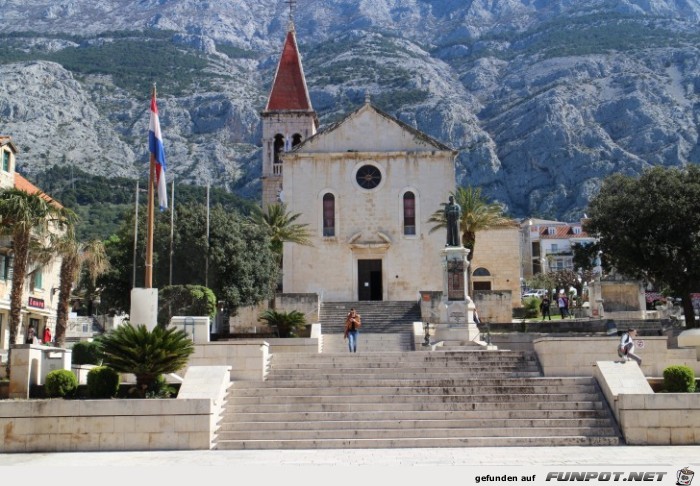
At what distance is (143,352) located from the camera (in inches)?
621

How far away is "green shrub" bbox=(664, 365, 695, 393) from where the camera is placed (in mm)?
16141

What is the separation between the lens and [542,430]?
1520 centimetres

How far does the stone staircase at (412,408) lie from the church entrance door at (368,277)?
2174 centimetres

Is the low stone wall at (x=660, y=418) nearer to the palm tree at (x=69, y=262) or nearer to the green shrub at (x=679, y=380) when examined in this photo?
the green shrub at (x=679, y=380)

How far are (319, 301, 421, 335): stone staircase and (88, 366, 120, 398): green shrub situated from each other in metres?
16.3

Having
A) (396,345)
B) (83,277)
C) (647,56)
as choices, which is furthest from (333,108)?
(396,345)

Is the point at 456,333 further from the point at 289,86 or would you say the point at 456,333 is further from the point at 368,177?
the point at 289,86

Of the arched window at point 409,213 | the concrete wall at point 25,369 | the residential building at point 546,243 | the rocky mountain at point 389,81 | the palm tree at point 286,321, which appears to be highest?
the rocky mountain at point 389,81

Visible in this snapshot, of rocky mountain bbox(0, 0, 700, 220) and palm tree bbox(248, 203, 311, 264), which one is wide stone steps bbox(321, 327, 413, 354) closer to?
palm tree bbox(248, 203, 311, 264)

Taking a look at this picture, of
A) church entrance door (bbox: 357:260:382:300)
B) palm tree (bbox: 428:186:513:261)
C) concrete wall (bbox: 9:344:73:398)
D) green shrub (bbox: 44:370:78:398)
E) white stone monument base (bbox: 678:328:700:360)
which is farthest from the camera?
church entrance door (bbox: 357:260:382:300)

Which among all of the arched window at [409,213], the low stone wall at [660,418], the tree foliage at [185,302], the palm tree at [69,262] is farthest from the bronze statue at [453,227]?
the arched window at [409,213]

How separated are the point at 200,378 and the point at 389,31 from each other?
153 meters

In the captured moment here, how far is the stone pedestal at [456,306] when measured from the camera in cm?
2583

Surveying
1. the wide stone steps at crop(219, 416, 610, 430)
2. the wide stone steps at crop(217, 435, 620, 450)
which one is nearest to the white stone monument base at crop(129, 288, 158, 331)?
the wide stone steps at crop(219, 416, 610, 430)
